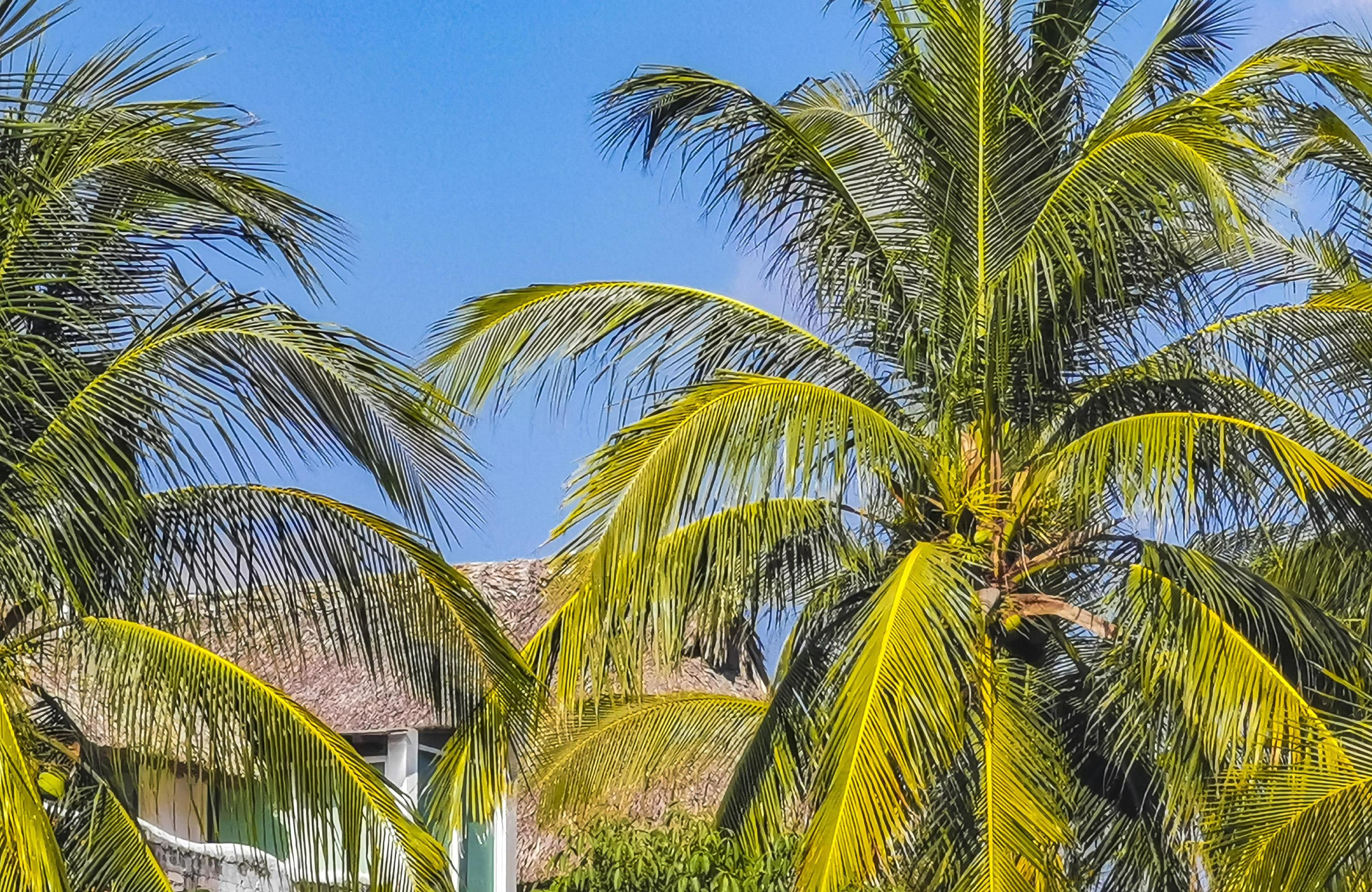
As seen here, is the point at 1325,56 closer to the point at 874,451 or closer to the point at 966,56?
the point at 966,56

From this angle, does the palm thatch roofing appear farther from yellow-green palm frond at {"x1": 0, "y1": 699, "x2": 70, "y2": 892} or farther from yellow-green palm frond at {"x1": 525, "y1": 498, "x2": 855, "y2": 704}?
yellow-green palm frond at {"x1": 0, "y1": 699, "x2": 70, "y2": 892}

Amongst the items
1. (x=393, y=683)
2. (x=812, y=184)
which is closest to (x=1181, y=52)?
(x=812, y=184)

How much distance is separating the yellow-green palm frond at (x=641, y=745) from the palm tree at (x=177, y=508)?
154 inches

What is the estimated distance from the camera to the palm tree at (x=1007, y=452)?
29.3 ft

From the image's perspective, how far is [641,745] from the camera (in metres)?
12.2

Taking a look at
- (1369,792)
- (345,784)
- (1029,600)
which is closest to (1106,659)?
(1029,600)

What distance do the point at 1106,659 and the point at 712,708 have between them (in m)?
2.87

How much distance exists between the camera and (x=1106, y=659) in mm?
10312

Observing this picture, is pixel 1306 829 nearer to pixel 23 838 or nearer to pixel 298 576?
pixel 298 576

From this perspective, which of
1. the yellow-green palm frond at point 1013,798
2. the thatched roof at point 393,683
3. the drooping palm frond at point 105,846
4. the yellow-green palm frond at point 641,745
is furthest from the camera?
the thatched roof at point 393,683

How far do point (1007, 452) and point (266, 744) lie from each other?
14.5ft

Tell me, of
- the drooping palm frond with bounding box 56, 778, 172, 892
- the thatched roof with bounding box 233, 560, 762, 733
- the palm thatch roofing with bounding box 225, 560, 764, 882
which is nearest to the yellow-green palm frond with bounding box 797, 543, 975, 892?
the drooping palm frond with bounding box 56, 778, 172, 892

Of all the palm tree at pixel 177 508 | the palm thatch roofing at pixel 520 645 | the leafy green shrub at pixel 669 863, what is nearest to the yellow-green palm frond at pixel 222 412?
the palm tree at pixel 177 508

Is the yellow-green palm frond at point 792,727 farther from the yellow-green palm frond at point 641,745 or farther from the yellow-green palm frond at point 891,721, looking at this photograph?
the yellow-green palm frond at point 891,721
